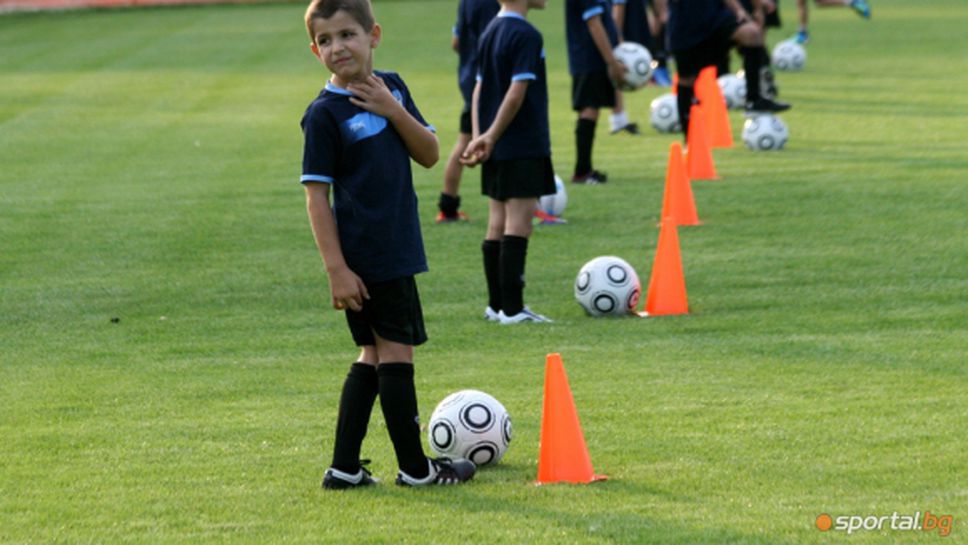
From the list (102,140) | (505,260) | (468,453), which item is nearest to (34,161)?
(102,140)

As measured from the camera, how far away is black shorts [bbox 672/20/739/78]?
52.4 feet

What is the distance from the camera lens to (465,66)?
1227cm

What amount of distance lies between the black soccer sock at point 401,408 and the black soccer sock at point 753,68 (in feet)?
37.0

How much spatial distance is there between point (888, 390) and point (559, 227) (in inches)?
214

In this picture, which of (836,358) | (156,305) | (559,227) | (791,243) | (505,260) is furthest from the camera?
(559,227)

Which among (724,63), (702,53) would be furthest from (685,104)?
(724,63)

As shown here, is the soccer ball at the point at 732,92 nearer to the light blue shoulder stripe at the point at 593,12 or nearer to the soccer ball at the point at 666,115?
the soccer ball at the point at 666,115

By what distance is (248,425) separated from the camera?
7023 millimetres

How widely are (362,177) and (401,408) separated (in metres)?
0.82

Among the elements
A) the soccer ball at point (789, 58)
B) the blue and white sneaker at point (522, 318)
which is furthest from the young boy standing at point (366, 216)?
the soccer ball at point (789, 58)

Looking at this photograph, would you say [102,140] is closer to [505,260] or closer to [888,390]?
[505,260]

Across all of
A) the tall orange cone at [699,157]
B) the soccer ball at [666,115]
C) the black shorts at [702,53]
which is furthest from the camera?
the soccer ball at [666,115]

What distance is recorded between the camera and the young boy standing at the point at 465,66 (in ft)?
39.0

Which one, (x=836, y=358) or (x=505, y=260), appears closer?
(x=836, y=358)
